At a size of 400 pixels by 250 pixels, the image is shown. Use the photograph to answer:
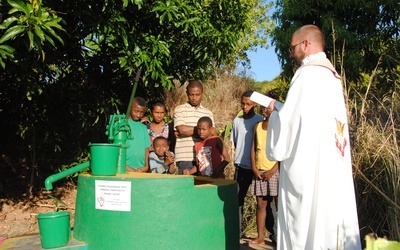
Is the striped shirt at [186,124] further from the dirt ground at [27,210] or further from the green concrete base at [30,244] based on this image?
the dirt ground at [27,210]

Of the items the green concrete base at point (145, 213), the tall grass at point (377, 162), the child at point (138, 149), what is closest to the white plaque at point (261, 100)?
the green concrete base at point (145, 213)

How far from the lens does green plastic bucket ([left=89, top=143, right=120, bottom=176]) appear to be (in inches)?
156

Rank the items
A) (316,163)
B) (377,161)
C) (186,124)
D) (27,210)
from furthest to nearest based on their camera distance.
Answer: (27,210) < (186,124) < (377,161) < (316,163)

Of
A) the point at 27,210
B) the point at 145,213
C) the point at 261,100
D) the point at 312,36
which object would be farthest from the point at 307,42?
the point at 27,210

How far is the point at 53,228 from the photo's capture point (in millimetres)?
3816

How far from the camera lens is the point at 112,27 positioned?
5605 mm

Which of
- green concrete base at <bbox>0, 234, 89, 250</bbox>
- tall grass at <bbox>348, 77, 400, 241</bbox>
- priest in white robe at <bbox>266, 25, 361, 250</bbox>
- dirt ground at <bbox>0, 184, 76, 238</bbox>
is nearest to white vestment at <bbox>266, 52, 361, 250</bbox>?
priest in white robe at <bbox>266, 25, 361, 250</bbox>

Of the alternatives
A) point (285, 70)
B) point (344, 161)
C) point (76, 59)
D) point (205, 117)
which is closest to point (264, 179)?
point (205, 117)

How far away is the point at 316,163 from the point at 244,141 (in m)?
2.43

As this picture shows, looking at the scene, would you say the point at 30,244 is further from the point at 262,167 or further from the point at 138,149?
→ the point at 262,167

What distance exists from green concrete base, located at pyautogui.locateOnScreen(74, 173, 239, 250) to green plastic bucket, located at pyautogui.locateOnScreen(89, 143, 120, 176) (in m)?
0.08

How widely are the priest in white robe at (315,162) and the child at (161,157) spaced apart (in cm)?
217

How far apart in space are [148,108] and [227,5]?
1.96 m

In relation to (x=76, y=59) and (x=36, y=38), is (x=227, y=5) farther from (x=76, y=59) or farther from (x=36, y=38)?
(x=36, y=38)
